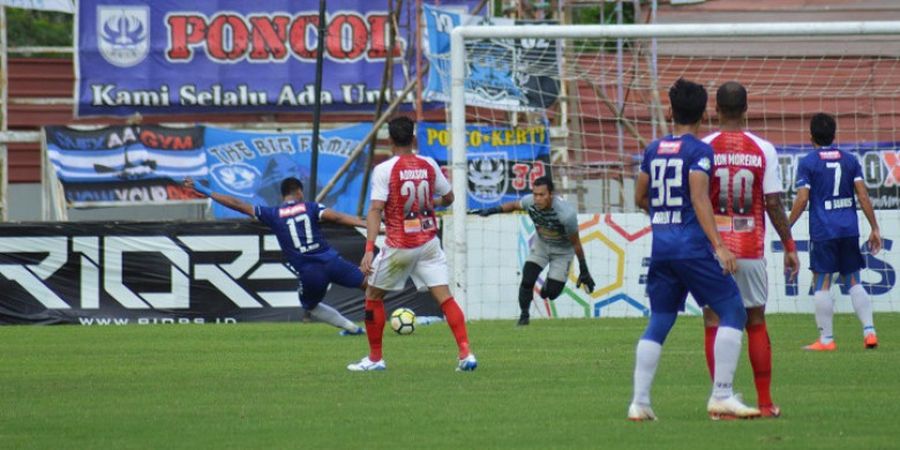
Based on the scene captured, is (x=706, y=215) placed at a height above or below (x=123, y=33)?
below

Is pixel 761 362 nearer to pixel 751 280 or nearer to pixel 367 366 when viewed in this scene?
pixel 751 280

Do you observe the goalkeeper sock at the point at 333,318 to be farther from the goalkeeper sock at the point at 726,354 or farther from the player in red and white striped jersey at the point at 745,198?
the goalkeeper sock at the point at 726,354

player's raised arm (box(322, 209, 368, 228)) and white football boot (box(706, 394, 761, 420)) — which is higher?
player's raised arm (box(322, 209, 368, 228))

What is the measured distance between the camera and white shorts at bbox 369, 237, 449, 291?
12844 millimetres

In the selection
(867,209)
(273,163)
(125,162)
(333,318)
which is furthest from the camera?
(273,163)

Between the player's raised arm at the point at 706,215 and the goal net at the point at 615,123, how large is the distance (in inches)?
427

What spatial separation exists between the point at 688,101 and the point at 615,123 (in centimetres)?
1887

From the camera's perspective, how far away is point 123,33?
2784cm

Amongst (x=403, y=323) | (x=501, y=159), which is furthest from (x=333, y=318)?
(x=501, y=159)

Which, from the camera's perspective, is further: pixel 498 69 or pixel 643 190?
pixel 498 69

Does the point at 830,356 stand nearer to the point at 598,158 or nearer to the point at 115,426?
the point at 115,426

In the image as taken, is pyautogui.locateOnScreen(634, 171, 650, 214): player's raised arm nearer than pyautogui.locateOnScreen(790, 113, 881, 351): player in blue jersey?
Yes

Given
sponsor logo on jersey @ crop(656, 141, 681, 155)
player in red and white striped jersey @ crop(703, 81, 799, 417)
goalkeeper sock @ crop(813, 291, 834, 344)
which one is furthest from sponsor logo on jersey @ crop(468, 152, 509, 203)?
sponsor logo on jersey @ crop(656, 141, 681, 155)

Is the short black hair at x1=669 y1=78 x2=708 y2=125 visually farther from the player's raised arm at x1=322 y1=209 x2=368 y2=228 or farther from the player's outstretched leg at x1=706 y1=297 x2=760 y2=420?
the player's raised arm at x1=322 y1=209 x2=368 y2=228
